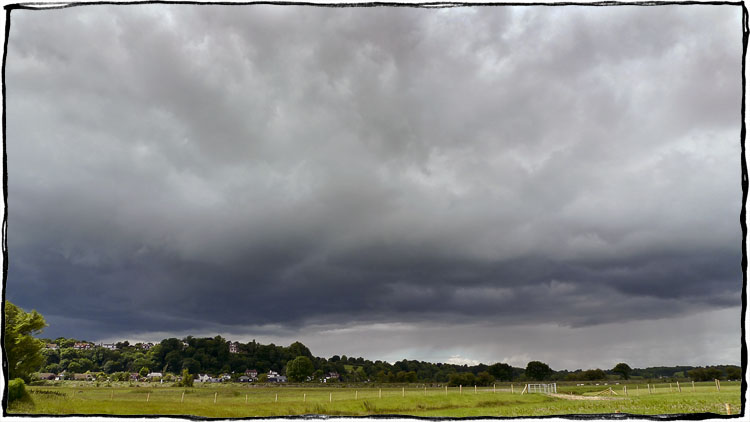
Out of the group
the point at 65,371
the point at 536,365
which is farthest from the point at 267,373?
the point at 536,365

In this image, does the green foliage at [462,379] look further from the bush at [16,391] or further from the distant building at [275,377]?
the bush at [16,391]

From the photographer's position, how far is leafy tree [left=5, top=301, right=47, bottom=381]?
1922 inches

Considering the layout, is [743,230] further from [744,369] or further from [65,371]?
[65,371]

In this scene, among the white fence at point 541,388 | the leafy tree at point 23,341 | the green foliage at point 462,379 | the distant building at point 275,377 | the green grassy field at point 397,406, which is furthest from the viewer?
the distant building at point 275,377

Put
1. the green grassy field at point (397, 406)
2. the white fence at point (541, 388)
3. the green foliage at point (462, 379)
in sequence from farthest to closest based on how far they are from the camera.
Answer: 1. the green foliage at point (462, 379)
2. the white fence at point (541, 388)
3. the green grassy field at point (397, 406)

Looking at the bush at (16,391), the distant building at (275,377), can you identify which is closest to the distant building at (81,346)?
the distant building at (275,377)

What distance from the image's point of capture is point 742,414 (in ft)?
54.9

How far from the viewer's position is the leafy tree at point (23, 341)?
48812 mm

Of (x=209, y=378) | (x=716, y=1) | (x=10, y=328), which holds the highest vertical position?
(x=716, y=1)

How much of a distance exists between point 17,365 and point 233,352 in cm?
11675

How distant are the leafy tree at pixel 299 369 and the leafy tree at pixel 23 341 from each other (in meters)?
117

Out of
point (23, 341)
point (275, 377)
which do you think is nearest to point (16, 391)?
point (23, 341)

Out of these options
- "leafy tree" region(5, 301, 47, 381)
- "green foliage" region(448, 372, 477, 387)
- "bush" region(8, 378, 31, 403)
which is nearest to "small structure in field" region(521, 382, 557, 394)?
"green foliage" region(448, 372, 477, 387)

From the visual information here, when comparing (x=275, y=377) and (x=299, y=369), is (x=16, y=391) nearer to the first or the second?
(x=299, y=369)
